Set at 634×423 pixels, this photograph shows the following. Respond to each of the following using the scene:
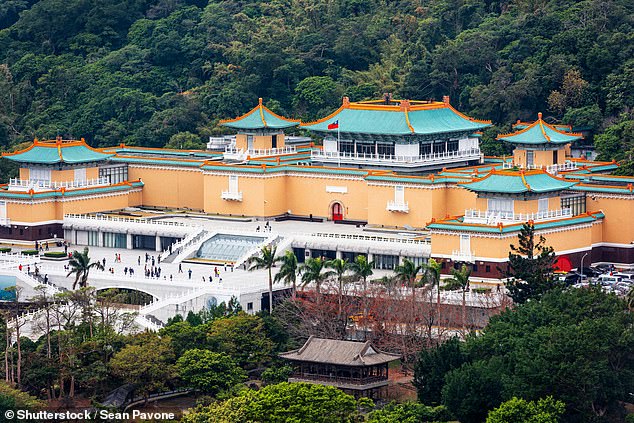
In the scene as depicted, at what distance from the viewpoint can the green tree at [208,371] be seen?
8938 centimetres

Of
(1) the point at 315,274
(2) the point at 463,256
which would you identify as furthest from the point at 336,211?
(1) the point at 315,274

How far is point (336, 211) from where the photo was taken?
117 meters

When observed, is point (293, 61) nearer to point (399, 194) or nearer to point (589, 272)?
point (399, 194)

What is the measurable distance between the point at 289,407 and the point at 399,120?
3528 cm

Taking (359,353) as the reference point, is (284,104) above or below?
above

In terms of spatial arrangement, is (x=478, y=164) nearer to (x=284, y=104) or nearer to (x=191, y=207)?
(x=191, y=207)

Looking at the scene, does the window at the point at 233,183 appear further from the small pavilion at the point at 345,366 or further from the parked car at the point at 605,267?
the small pavilion at the point at 345,366

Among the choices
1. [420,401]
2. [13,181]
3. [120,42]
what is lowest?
[420,401]

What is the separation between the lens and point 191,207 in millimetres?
123625

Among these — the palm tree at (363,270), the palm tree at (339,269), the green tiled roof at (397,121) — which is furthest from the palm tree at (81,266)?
the green tiled roof at (397,121)

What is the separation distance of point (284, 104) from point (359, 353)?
59.0 m

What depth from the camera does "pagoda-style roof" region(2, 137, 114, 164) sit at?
392 feet

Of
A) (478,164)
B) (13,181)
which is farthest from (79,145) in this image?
(478,164)

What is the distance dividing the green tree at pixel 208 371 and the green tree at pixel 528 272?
42.5 feet
